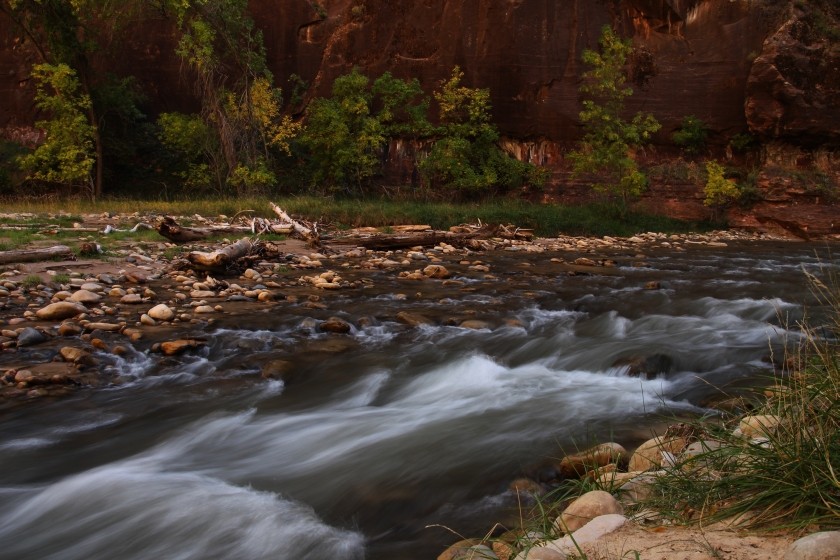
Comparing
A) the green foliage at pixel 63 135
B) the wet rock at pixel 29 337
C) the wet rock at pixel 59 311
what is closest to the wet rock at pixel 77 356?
the wet rock at pixel 29 337

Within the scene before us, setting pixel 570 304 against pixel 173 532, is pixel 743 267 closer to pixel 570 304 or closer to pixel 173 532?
pixel 570 304

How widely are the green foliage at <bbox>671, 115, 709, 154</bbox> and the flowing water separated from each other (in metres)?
22.5

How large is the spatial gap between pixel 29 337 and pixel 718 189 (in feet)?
86.6

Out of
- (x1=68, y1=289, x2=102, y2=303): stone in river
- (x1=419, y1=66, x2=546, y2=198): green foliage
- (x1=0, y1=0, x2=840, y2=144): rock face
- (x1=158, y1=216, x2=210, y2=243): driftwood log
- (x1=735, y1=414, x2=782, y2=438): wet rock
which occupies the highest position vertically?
(x1=0, y1=0, x2=840, y2=144): rock face

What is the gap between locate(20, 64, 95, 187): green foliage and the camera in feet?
77.4

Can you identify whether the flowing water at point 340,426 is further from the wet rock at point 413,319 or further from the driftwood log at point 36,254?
the driftwood log at point 36,254

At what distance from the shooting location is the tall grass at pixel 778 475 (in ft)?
8.80

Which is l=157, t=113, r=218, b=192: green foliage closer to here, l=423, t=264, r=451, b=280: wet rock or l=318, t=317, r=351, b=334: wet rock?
l=423, t=264, r=451, b=280: wet rock

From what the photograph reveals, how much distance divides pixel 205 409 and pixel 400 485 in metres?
2.15

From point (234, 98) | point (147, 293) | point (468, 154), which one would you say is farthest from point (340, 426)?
point (468, 154)

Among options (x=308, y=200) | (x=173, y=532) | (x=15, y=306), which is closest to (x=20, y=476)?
(x=173, y=532)

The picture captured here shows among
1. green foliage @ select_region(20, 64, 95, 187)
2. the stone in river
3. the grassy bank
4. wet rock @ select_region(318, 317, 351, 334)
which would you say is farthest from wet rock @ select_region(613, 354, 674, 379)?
green foliage @ select_region(20, 64, 95, 187)

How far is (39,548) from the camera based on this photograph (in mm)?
4152

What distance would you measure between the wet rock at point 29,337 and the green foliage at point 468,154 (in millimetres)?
22274
